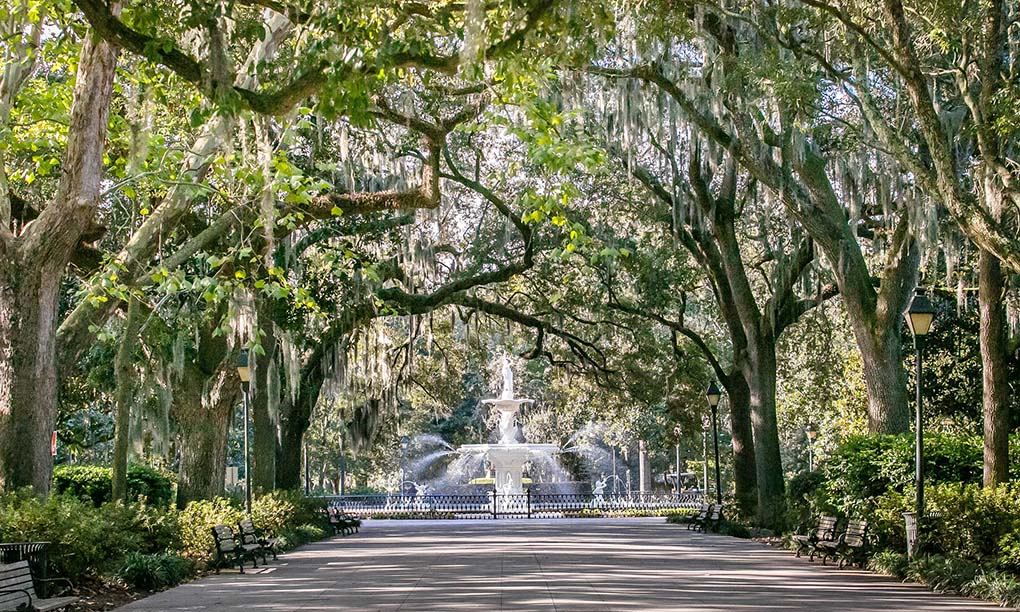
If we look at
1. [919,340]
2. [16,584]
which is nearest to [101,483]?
[16,584]

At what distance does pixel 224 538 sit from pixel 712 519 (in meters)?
13.7

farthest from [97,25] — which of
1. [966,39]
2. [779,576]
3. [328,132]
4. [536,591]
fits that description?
[328,132]

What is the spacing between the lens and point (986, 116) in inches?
548

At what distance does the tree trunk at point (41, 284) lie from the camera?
44.0 feet

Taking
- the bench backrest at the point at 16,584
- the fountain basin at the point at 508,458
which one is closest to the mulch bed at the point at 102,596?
the bench backrest at the point at 16,584

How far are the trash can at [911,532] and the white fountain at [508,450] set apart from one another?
25.4 m

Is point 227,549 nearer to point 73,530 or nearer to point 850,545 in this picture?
point 73,530

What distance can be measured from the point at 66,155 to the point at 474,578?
276 inches

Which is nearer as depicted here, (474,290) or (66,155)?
(66,155)

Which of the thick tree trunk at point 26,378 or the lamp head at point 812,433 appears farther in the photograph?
the lamp head at point 812,433

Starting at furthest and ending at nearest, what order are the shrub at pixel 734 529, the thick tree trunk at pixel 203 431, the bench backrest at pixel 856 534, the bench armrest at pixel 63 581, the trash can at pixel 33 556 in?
the shrub at pixel 734 529, the thick tree trunk at pixel 203 431, the bench backrest at pixel 856 534, the trash can at pixel 33 556, the bench armrest at pixel 63 581

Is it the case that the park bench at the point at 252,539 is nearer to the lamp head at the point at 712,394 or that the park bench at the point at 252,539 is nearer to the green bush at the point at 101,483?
the green bush at the point at 101,483

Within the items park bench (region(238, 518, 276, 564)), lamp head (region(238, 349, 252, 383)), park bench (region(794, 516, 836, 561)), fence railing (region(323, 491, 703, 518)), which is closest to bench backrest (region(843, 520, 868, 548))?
park bench (region(794, 516, 836, 561))

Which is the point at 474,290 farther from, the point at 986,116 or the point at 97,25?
Result: the point at 97,25
